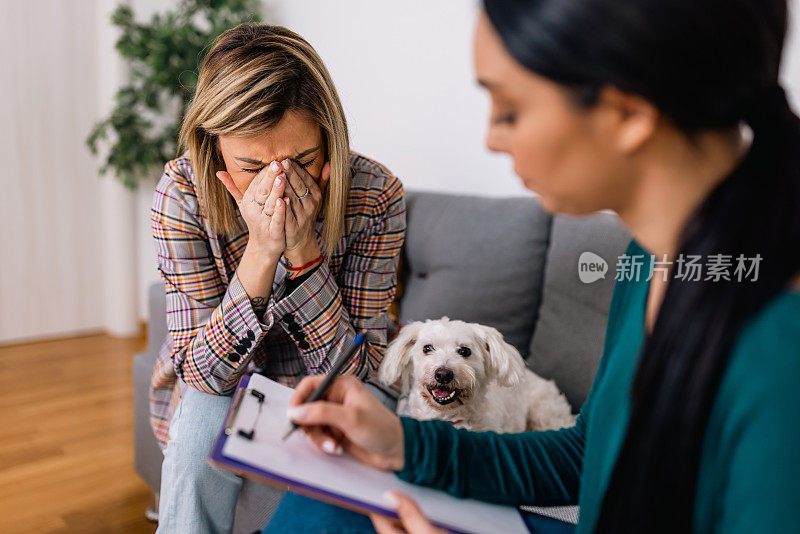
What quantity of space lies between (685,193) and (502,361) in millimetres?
721

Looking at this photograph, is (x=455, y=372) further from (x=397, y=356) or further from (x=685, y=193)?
(x=685, y=193)

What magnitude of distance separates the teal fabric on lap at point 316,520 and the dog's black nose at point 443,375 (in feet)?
1.48

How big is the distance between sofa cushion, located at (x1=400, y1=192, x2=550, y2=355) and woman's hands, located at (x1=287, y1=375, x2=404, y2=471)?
83cm

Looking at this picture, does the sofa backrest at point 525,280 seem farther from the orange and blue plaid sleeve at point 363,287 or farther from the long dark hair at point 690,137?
the long dark hair at point 690,137

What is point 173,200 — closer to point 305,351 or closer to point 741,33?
point 305,351

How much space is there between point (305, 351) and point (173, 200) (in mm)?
369

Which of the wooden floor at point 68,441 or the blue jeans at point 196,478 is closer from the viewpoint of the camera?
the blue jeans at point 196,478

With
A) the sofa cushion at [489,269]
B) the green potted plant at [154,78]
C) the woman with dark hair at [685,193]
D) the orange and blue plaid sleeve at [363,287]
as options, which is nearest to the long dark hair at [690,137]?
the woman with dark hair at [685,193]

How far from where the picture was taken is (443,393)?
1.20 meters

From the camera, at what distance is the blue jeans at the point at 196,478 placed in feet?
3.53

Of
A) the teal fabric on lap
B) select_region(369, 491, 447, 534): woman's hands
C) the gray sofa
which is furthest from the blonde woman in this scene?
select_region(369, 491, 447, 534): woman's hands

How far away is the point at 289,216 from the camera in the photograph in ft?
3.55

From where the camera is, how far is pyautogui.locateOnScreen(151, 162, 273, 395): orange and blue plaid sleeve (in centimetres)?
108

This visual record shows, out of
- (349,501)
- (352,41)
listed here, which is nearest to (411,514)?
(349,501)
